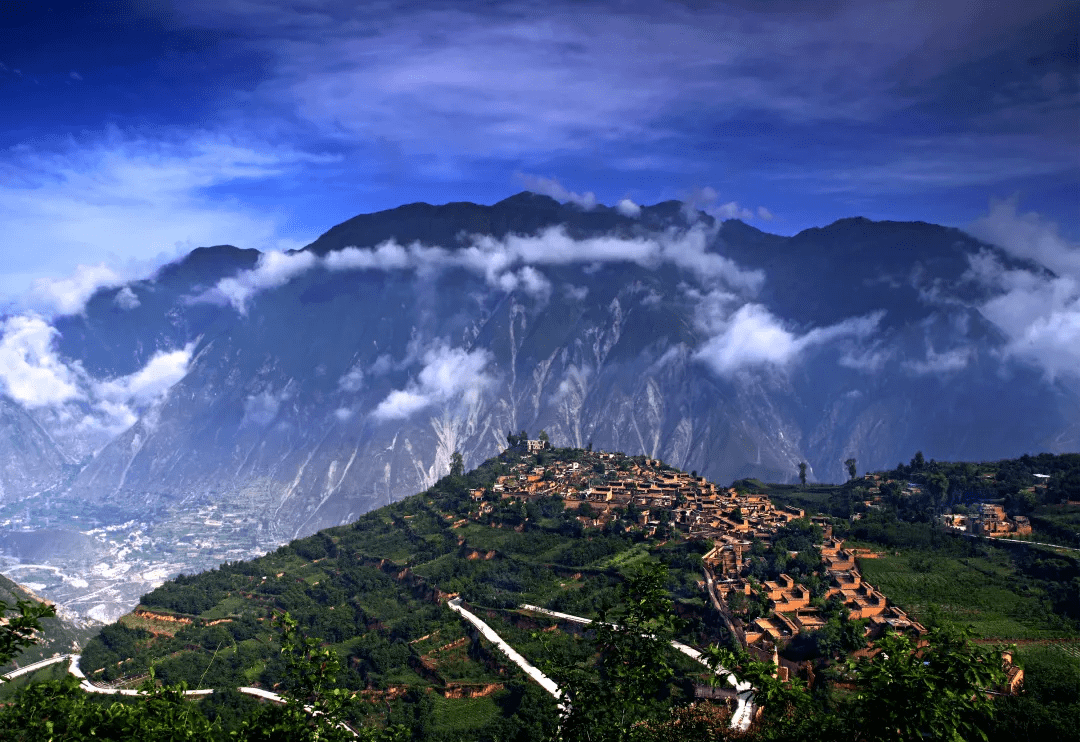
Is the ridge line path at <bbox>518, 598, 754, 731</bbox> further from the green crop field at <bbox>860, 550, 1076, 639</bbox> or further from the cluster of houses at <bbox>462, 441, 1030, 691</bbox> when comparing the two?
the green crop field at <bbox>860, 550, 1076, 639</bbox>

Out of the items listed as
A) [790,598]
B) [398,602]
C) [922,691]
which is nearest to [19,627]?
[922,691]

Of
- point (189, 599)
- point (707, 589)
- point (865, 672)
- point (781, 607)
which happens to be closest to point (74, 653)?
point (189, 599)

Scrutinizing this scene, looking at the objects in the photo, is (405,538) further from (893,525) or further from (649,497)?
(893,525)

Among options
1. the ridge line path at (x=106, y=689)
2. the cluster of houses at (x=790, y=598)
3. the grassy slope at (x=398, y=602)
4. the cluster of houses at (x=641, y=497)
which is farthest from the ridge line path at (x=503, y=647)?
the cluster of houses at (x=641, y=497)

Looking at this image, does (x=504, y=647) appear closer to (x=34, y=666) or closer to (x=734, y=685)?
(x=734, y=685)

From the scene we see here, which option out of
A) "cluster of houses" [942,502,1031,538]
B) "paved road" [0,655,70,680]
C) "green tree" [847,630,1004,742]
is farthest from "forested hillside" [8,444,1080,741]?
"green tree" [847,630,1004,742]

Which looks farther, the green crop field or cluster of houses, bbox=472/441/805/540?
cluster of houses, bbox=472/441/805/540

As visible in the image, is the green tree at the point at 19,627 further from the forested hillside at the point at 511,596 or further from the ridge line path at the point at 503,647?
the ridge line path at the point at 503,647

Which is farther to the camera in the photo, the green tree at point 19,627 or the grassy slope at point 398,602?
the grassy slope at point 398,602
